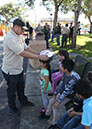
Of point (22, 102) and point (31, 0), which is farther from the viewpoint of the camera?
point (31, 0)

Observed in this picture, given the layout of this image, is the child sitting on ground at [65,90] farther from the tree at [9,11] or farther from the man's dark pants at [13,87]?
the tree at [9,11]

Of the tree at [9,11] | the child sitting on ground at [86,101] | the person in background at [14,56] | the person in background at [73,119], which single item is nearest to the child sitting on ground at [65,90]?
the person in background at [73,119]

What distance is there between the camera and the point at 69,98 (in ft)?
8.71

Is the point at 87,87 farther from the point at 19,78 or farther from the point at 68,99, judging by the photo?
the point at 19,78

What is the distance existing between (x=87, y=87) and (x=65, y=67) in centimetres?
82

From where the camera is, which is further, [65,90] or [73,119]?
[65,90]

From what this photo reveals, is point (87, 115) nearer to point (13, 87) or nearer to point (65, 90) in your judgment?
point (65, 90)

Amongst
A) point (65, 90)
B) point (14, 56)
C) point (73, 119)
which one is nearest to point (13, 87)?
point (14, 56)

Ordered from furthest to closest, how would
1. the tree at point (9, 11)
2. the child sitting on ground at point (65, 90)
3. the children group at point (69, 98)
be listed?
the tree at point (9, 11) → the child sitting on ground at point (65, 90) → the children group at point (69, 98)

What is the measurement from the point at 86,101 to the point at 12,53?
1692 millimetres

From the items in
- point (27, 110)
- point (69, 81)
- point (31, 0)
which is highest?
point (31, 0)

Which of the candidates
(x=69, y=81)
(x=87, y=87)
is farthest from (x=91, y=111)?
(x=69, y=81)

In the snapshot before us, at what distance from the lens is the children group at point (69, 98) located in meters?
1.72

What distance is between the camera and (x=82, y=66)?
3.22 m
